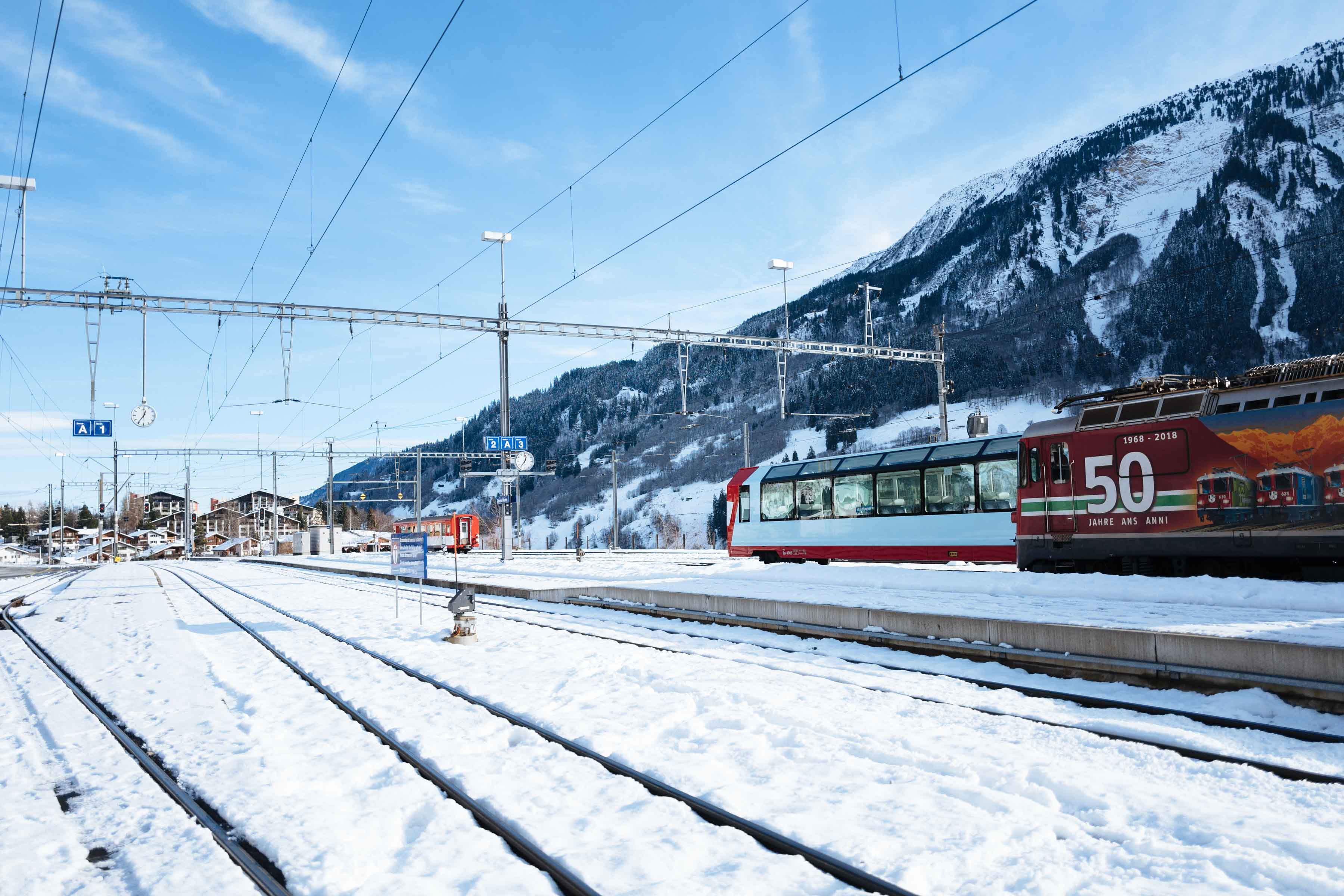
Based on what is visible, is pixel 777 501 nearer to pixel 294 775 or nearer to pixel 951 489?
pixel 951 489

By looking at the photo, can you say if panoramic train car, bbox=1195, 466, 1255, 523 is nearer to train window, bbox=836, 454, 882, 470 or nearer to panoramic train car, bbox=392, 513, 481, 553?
train window, bbox=836, 454, 882, 470

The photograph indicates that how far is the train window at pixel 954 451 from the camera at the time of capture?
22531mm

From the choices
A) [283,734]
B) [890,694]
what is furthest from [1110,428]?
[283,734]

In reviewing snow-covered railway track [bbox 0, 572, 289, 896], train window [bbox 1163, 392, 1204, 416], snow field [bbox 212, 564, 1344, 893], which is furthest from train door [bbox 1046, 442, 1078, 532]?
snow-covered railway track [bbox 0, 572, 289, 896]

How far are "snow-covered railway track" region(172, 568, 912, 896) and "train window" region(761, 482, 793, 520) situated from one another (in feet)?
60.6

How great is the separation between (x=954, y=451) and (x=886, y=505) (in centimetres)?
270

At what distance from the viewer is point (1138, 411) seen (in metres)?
17.2

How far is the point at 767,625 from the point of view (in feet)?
46.7

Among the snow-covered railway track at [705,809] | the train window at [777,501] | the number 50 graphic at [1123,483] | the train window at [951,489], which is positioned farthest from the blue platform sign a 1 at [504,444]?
the snow-covered railway track at [705,809]

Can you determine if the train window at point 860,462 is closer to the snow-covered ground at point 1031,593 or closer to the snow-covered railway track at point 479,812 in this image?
the snow-covered ground at point 1031,593

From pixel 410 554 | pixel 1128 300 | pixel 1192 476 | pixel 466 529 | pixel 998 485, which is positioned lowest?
pixel 410 554

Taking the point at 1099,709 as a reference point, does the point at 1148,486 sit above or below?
above

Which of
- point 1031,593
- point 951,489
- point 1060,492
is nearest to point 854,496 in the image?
point 951,489

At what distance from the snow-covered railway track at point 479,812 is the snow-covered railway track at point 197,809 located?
1192 millimetres
